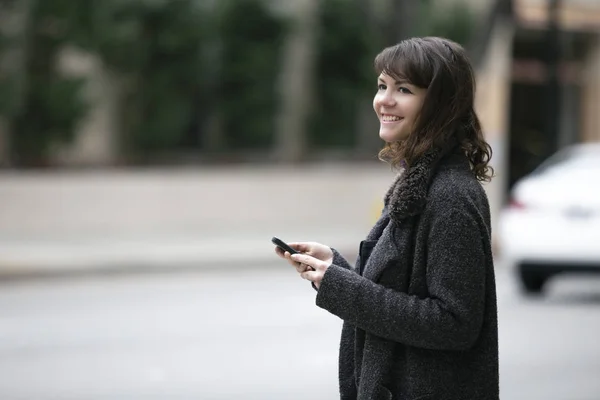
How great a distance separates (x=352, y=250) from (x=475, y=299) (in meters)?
14.1

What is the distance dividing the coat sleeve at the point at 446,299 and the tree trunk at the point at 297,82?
18.1 metres

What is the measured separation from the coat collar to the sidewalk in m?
11.8

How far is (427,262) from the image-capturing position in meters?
2.47

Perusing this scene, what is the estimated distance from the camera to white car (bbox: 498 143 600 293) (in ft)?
35.8

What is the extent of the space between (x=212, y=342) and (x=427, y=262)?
21.4 feet

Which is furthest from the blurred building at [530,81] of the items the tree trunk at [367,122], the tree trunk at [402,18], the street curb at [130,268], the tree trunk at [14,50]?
the tree trunk at [14,50]

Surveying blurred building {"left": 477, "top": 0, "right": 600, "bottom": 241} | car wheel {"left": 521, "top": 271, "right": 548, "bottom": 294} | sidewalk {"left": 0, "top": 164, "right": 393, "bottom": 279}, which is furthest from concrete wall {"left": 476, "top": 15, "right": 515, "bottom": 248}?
car wheel {"left": 521, "top": 271, "right": 548, "bottom": 294}

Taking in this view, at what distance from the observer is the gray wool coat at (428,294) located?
2.43 metres

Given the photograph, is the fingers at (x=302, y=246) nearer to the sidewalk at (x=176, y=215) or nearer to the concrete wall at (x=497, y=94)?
the sidewalk at (x=176, y=215)

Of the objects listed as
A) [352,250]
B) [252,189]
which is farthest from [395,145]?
[252,189]

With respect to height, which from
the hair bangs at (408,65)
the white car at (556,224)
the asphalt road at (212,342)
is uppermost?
the hair bangs at (408,65)

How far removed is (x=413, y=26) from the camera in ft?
66.5

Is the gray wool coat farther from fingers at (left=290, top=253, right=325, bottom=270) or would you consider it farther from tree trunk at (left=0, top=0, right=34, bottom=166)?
tree trunk at (left=0, top=0, right=34, bottom=166)

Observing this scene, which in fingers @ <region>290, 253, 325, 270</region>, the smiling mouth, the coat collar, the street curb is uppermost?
the smiling mouth
